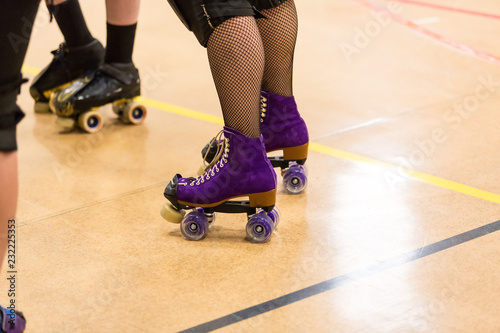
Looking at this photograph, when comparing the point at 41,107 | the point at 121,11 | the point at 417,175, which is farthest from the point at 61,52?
the point at 417,175

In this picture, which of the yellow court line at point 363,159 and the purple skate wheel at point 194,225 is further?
the yellow court line at point 363,159

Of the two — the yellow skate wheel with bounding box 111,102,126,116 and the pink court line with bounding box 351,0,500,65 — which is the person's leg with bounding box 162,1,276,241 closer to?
the yellow skate wheel with bounding box 111,102,126,116

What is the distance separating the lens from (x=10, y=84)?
147 centimetres

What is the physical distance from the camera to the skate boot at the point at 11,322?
5.03 ft

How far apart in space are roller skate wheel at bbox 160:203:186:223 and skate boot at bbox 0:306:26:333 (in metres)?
0.68

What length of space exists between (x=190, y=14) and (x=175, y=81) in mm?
1798

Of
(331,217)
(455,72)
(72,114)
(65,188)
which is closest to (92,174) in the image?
(65,188)

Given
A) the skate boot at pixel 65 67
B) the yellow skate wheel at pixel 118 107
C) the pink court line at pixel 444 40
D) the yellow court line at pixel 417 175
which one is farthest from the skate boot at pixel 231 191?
the pink court line at pixel 444 40

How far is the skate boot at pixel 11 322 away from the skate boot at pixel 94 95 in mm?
1633

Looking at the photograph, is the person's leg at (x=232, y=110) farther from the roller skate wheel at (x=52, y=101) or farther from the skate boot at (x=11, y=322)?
the roller skate wheel at (x=52, y=101)

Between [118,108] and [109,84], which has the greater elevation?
[109,84]

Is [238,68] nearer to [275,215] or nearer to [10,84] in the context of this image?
[275,215]

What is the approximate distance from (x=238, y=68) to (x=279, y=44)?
0.38 m

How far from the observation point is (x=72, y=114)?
314cm
